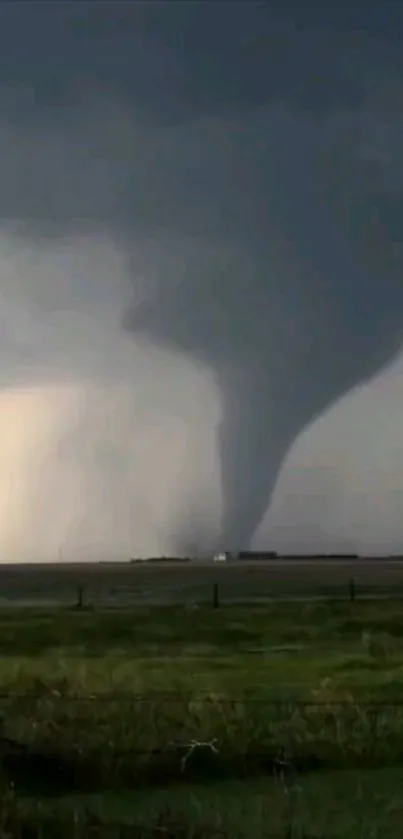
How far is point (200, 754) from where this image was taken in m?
15.9

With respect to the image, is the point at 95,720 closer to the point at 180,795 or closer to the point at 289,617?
the point at 180,795

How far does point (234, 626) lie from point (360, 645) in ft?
19.7

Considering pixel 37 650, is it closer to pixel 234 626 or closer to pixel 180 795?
pixel 234 626

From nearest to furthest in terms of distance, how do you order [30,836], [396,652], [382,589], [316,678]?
[30,836] < [316,678] < [396,652] < [382,589]

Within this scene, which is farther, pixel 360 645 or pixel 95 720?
pixel 360 645

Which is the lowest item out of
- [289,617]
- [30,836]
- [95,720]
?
[30,836]

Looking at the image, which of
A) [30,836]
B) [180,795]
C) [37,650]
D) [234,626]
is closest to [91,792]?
[180,795]

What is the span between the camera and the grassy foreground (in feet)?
41.5

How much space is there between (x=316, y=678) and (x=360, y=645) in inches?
258

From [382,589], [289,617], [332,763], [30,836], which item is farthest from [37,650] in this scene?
[382,589]

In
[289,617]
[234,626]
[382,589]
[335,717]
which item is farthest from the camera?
[382,589]

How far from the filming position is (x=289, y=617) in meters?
39.7

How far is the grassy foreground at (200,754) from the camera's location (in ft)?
41.5

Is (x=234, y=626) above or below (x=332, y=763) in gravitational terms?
above
